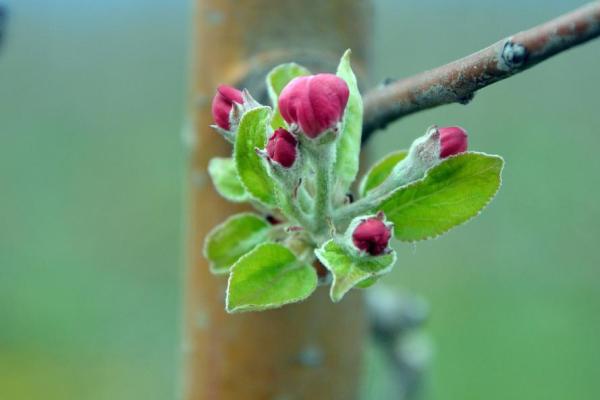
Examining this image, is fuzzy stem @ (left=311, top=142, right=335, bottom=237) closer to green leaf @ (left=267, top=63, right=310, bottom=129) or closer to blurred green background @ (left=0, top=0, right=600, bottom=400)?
green leaf @ (left=267, top=63, right=310, bottom=129)

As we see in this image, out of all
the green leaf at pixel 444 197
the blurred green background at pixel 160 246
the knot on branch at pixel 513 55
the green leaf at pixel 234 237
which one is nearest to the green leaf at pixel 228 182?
the green leaf at pixel 234 237

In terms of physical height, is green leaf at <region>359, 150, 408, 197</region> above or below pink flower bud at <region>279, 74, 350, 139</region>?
below

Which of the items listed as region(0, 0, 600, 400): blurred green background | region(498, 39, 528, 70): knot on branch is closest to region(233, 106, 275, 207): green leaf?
region(498, 39, 528, 70): knot on branch

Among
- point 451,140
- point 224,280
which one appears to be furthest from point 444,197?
point 224,280

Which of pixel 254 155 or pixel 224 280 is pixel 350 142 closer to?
pixel 254 155

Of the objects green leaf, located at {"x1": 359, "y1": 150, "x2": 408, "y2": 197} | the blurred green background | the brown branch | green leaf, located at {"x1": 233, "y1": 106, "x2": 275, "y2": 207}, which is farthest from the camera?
the blurred green background

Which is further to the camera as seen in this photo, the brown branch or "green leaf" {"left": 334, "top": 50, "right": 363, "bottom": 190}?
"green leaf" {"left": 334, "top": 50, "right": 363, "bottom": 190}

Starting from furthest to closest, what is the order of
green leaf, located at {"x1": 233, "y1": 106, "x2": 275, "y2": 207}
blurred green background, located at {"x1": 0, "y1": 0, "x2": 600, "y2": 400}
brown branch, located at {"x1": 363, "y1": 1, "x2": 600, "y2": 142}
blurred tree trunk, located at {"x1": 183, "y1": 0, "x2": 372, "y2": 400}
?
blurred green background, located at {"x1": 0, "y1": 0, "x2": 600, "y2": 400} → blurred tree trunk, located at {"x1": 183, "y1": 0, "x2": 372, "y2": 400} → green leaf, located at {"x1": 233, "y1": 106, "x2": 275, "y2": 207} → brown branch, located at {"x1": 363, "y1": 1, "x2": 600, "y2": 142}
